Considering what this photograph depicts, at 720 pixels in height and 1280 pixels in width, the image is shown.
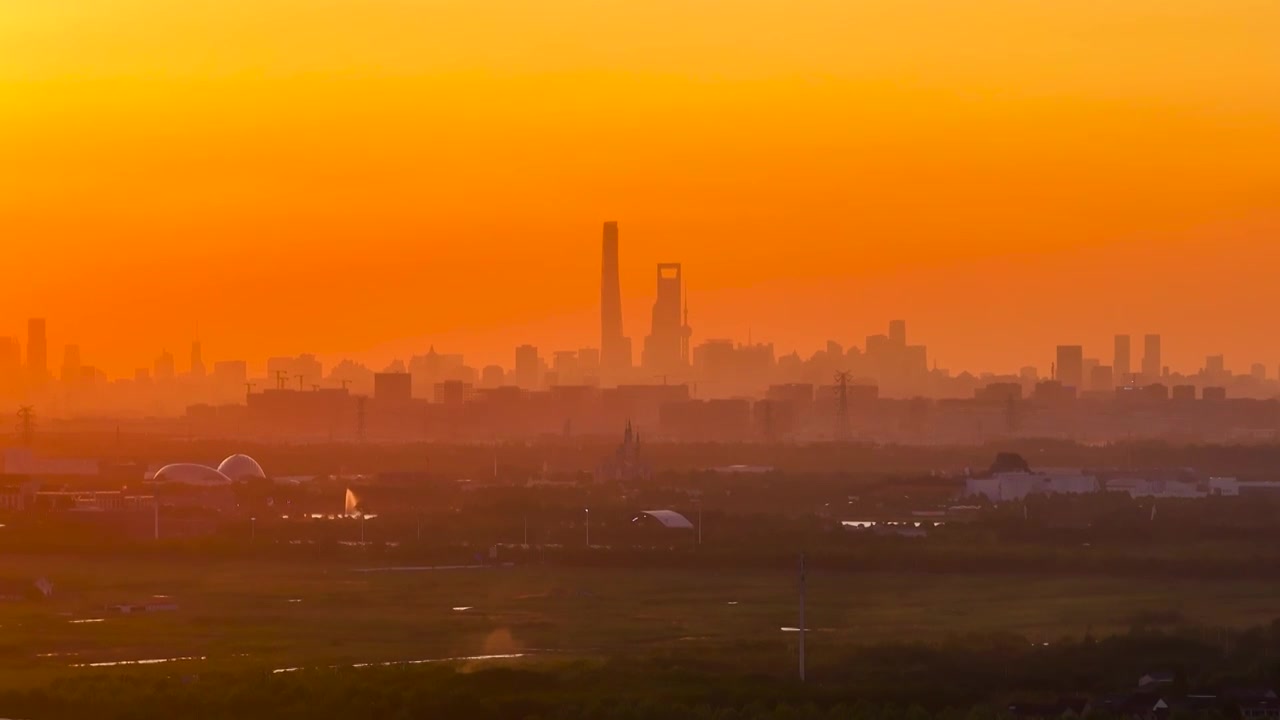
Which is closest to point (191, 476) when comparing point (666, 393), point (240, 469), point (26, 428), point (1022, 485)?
point (240, 469)

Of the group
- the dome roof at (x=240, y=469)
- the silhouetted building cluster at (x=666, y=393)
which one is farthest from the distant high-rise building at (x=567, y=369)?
the dome roof at (x=240, y=469)

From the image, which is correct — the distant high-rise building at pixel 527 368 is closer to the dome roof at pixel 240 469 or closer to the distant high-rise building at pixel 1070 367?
the distant high-rise building at pixel 1070 367

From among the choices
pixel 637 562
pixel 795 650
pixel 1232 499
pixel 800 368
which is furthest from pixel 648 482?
pixel 800 368

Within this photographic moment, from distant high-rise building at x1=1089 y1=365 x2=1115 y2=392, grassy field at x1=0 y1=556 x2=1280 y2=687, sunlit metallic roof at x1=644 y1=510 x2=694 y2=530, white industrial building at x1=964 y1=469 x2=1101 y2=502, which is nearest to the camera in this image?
grassy field at x1=0 y1=556 x2=1280 y2=687

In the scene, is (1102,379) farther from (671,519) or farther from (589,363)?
(671,519)

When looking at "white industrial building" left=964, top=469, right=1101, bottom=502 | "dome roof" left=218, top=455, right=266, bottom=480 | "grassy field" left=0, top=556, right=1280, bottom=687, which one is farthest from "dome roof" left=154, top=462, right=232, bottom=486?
"grassy field" left=0, top=556, right=1280, bottom=687

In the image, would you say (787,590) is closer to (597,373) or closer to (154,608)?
(154,608)

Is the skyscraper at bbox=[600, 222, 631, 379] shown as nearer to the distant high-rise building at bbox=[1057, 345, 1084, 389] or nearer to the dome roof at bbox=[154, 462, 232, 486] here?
the distant high-rise building at bbox=[1057, 345, 1084, 389]
